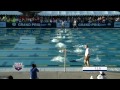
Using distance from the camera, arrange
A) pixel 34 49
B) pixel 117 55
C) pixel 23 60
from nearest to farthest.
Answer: pixel 23 60, pixel 117 55, pixel 34 49

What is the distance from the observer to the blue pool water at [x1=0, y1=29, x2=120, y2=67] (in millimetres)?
14281

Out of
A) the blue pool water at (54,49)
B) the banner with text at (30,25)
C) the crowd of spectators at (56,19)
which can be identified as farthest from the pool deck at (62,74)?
the crowd of spectators at (56,19)

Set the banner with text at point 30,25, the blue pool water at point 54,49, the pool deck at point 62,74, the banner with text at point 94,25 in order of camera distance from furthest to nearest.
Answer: the banner with text at point 94,25 < the banner with text at point 30,25 < the blue pool water at point 54,49 < the pool deck at point 62,74

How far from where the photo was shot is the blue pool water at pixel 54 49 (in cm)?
1428

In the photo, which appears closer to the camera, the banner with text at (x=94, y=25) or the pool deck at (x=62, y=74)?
the pool deck at (x=62, y=74)

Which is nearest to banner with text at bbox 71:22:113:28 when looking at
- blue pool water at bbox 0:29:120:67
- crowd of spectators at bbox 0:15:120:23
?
crowd of spectators at bbox 0:15:120:23

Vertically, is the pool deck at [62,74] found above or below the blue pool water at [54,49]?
below

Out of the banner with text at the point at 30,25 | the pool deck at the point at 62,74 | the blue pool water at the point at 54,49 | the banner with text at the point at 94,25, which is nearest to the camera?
the pool deck at the point at 62,74

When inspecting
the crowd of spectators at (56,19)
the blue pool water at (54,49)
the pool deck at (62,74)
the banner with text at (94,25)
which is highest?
the crowd of spectators at (56,19)

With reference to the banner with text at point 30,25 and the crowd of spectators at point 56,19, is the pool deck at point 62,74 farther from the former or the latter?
the crowd of spectators at point 56,19

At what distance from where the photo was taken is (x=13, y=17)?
29766 mm
